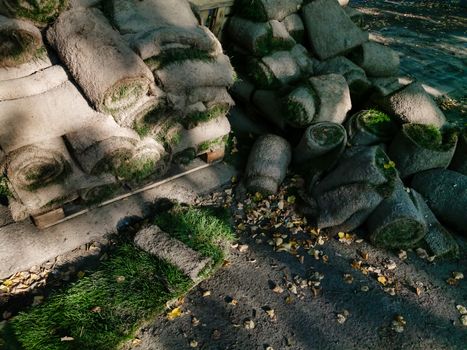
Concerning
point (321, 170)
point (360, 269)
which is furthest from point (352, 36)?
point (360, 269)

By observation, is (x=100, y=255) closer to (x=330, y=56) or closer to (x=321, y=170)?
(x=321, y=170)

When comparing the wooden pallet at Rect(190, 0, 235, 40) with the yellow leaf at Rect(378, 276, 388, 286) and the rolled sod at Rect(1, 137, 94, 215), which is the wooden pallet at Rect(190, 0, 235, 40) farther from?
the yellow leaf at Rect(378, 276, 388, 286)

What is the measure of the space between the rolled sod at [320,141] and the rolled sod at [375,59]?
186cm

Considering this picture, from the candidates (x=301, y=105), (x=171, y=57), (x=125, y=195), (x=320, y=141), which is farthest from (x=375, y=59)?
(x=125, y=195)

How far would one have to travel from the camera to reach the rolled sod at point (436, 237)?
4387 mm

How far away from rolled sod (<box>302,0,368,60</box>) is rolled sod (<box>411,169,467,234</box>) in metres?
2.49

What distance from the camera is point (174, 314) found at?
3.58 m

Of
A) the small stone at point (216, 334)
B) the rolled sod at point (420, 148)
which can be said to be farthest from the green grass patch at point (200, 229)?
the rolled sod at point (420, 148)

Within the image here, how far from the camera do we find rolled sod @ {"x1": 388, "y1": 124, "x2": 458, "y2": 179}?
182 inches

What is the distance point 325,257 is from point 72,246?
2809 millimetres

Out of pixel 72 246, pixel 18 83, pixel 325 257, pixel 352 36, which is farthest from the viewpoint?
pixel 352 36

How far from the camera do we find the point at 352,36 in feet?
19.7

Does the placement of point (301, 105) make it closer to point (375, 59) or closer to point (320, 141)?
point (320, 141)

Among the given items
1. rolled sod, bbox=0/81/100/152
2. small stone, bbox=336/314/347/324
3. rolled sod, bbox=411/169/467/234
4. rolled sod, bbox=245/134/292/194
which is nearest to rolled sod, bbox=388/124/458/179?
rolled sod, bbox=411/169/467/234
